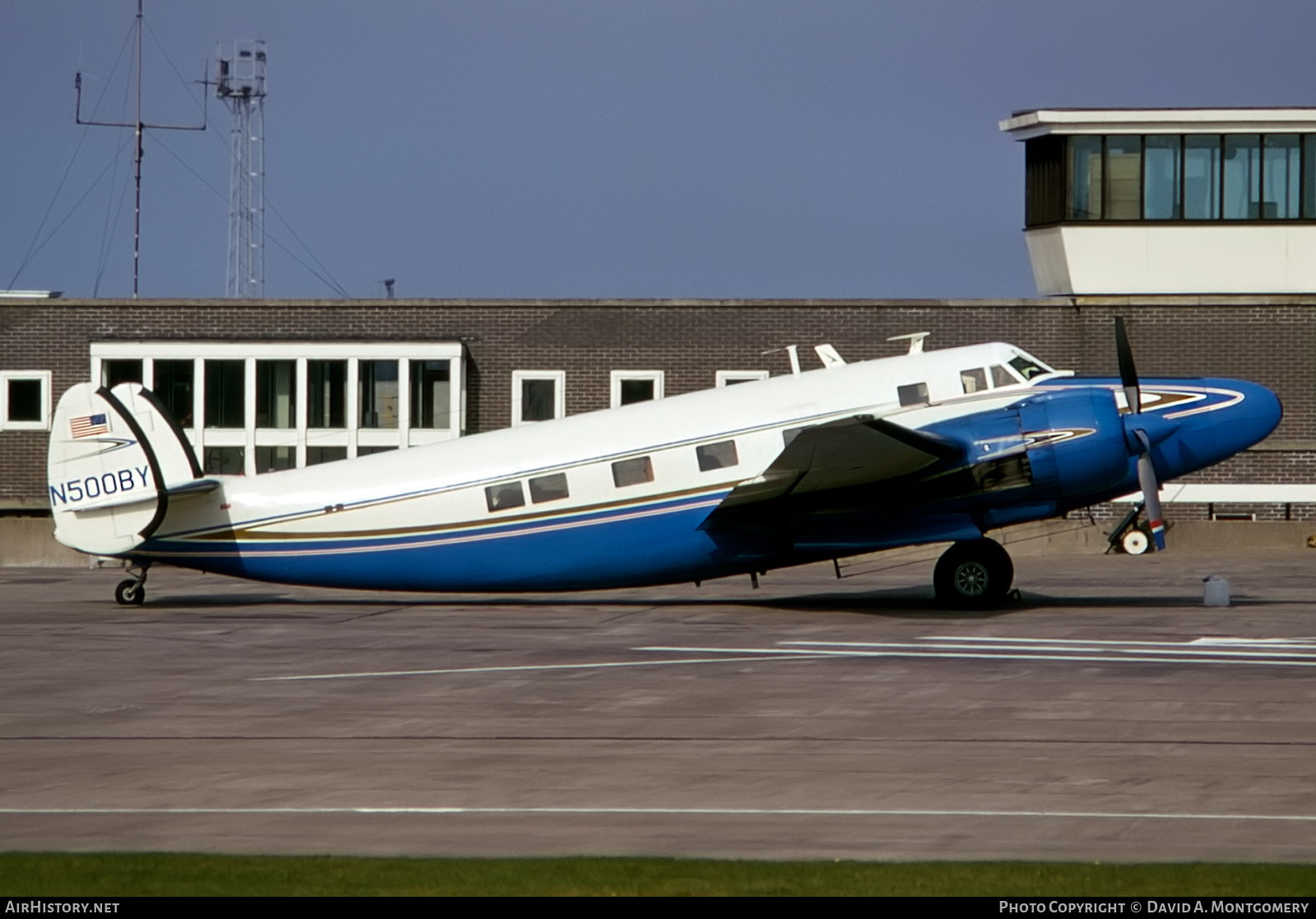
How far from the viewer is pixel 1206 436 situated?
85.3 feet

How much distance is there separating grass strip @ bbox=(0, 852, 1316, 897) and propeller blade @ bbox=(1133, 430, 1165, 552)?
15.9 metres

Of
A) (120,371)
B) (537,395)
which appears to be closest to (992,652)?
(537,395)

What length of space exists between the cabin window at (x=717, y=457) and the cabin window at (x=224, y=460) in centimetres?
2656

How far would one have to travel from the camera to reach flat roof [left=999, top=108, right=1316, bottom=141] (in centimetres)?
4791

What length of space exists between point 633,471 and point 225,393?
86.9 ft

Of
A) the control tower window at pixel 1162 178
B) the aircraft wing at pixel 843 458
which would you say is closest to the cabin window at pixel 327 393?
the control tower window at pixel 1162 178

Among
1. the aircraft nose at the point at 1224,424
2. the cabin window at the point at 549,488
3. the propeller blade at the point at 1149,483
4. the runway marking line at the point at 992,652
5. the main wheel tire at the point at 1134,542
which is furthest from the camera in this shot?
the main wheel tire at the point at 1134,542

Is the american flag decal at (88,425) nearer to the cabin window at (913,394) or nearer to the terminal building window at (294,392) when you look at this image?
the cabin window at (913,394)

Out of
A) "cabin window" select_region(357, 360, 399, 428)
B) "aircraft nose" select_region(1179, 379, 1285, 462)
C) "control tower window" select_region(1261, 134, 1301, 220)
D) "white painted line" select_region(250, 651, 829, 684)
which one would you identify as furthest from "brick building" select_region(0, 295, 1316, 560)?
"white painted line" select_region(250, 651, 829, 684)

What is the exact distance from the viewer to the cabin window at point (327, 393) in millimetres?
49156

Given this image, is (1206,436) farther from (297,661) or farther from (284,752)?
(284,752)

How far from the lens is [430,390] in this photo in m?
49.2

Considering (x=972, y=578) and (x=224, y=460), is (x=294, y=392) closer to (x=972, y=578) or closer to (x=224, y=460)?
(x=224, y=460)
